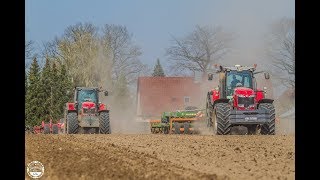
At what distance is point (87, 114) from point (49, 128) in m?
4.53

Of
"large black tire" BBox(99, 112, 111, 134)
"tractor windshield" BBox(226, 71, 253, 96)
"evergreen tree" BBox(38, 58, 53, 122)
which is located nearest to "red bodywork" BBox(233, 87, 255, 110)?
"tractor windshield" BBox(226, 71, 253, 96)

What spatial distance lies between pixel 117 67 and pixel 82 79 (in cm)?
280

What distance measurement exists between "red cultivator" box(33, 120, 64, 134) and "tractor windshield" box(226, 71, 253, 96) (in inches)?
404

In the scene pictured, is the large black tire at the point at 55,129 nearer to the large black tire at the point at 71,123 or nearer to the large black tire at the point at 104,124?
the large black tire at the point at 71,123

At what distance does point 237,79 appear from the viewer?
22.6 m

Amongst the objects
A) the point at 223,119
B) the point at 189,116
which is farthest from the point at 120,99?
the point at 223,119

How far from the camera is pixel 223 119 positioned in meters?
21.3

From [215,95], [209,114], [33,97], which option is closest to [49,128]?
[33,97]

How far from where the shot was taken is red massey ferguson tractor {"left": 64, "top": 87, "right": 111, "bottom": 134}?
26844 mm

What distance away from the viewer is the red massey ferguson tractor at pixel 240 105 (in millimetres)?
21312

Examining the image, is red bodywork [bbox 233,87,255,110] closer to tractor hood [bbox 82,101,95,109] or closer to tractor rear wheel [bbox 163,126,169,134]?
tractor hood [bbox 82,101,95,109]

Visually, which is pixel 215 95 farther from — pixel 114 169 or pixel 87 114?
pixel 114 169

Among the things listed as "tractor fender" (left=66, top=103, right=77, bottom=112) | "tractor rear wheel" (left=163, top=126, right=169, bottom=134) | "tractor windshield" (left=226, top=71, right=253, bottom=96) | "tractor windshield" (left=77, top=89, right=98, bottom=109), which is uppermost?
"tractor windshield" (left=226, top=71, right=253, bottom=96)
